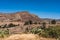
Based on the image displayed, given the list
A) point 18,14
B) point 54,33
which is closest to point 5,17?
point 18,14

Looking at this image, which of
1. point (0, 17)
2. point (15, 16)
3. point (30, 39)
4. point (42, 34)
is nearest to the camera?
point (30, 39)

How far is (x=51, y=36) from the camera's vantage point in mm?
18906

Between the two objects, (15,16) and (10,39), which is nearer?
(10,39)

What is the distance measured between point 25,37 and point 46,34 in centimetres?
373

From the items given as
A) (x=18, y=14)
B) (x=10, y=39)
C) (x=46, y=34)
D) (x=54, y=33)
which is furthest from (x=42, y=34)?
(x=18, y=14)

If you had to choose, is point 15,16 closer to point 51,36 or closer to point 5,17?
point 5,17

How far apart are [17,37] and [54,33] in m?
5.34

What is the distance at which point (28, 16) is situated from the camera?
132 meters

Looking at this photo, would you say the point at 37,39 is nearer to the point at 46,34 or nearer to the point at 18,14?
the point at 46,34

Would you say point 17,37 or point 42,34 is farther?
point 42,34

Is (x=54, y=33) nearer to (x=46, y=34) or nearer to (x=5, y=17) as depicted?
(x=46, y=34)

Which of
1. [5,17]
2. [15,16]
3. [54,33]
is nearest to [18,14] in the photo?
[15,16]

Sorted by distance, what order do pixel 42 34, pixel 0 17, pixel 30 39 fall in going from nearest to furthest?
pixel 30 39
pixel 42 34
pixel 0 17

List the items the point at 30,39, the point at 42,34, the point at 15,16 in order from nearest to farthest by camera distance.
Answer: the point at 30,39 → the point at 42,34 → the point at 15,16
